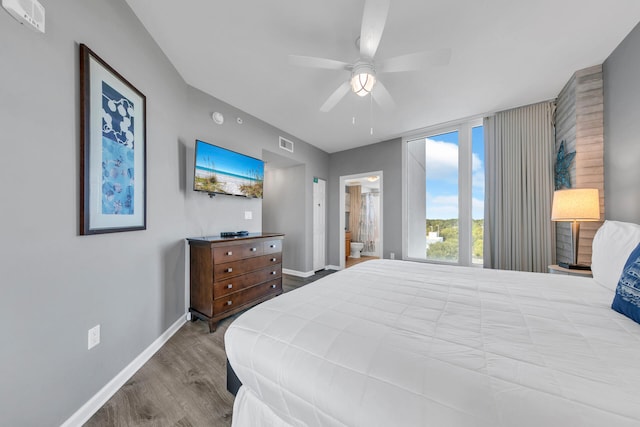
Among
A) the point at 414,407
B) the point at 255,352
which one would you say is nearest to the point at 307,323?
the point at 255,352

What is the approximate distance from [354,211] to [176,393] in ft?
20.0

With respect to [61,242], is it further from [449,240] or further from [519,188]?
[519,188]

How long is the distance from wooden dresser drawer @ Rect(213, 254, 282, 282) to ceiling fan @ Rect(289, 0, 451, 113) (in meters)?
2.04

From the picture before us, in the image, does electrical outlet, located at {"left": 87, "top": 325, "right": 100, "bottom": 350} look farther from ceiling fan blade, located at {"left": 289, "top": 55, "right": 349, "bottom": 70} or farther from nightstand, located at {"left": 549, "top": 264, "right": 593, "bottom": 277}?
nightstand, located at {"left": 549, "top": 264, "right": 593, "bottom": 277}

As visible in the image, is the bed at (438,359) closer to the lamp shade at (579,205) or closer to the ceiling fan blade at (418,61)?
the lamp shade at (579,205)

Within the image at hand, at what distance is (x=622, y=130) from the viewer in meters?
1.92

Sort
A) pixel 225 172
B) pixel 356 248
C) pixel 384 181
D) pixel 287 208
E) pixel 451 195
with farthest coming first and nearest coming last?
pixel 356 248 < pixel 287 208 < pixel 384 181 < pixel 451 195 < pixel 225 172

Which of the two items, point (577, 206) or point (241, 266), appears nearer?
point (577, 206)

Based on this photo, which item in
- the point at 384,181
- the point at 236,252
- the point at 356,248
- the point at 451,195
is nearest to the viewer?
the point at 236,252

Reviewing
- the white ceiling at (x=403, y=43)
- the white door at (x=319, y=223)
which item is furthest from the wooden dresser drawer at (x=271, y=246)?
the white ceiling at (x=403, y=43)

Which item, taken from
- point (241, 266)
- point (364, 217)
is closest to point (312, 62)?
point (241, 266)

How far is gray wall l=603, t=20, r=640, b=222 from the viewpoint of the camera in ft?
A: 5.82

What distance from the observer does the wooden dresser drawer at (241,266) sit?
7.57ft

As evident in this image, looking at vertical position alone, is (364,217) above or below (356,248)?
above
